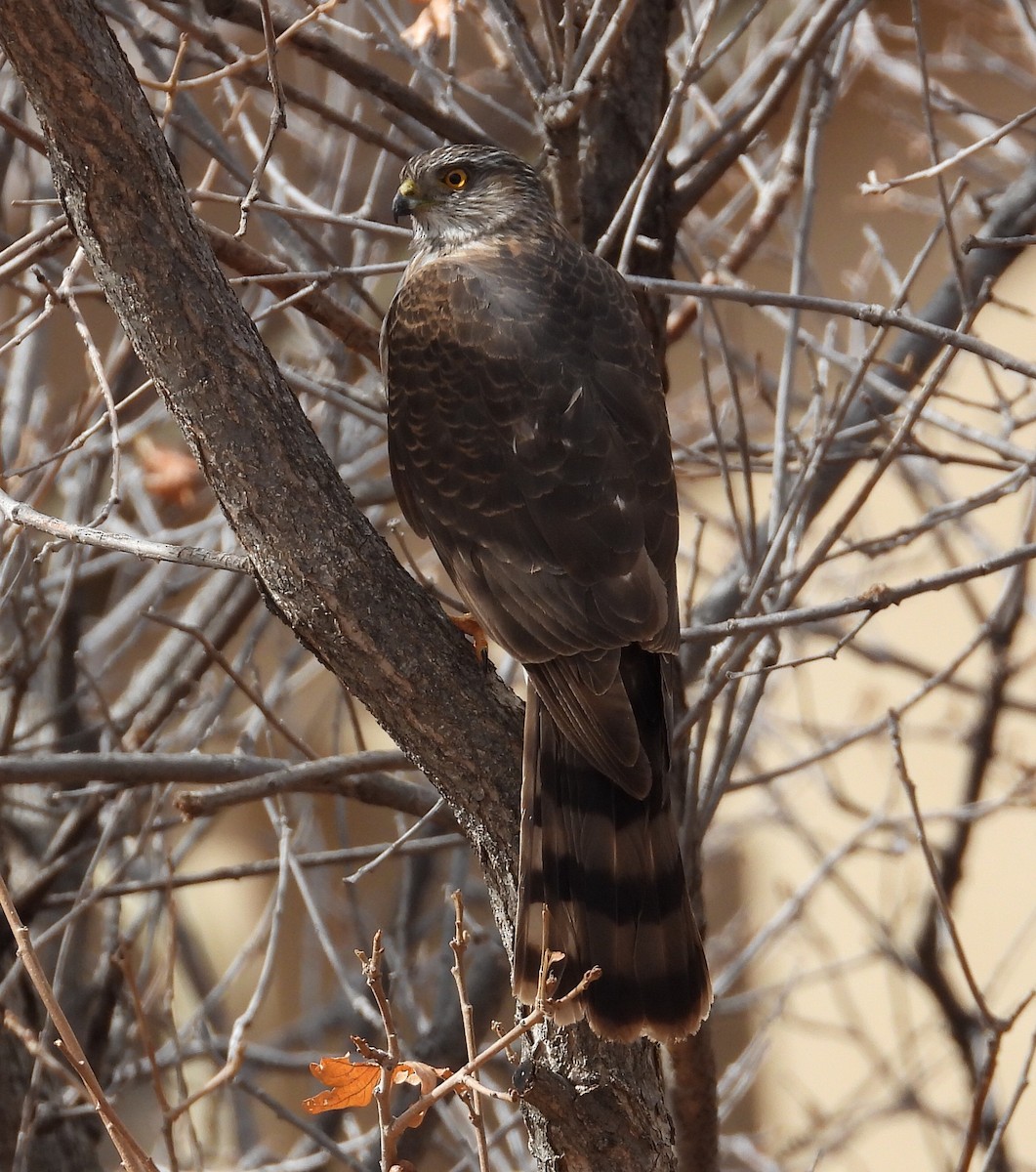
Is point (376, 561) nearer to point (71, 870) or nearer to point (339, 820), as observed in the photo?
point (339, 820)

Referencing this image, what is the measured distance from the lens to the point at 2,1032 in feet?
10.2

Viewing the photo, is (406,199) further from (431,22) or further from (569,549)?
(569,549)

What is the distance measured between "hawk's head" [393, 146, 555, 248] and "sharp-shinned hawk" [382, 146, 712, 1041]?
0.21ft

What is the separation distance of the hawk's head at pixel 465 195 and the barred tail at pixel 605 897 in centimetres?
135

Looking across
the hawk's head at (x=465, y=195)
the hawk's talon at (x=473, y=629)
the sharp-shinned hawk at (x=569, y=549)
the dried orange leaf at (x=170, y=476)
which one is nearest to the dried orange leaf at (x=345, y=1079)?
the sharp-shinned hawk at (x=569, y=549)

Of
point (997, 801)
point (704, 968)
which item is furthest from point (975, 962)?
point (704, 968)

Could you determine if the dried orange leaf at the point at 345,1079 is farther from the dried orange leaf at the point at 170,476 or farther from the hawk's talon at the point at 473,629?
the dried orange leaf at the point at 170,476

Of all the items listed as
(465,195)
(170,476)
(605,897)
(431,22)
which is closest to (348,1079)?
(605,897)

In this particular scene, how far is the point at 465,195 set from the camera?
10.7 feet

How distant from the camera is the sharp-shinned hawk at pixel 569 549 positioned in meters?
2.31

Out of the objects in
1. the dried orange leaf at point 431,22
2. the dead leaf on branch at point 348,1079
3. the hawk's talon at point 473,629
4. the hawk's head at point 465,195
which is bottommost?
the dead leaf on branch at point 348,1079

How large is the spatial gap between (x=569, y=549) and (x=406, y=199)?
117 centimetres

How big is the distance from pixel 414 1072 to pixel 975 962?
451cm

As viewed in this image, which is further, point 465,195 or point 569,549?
point 465,195
